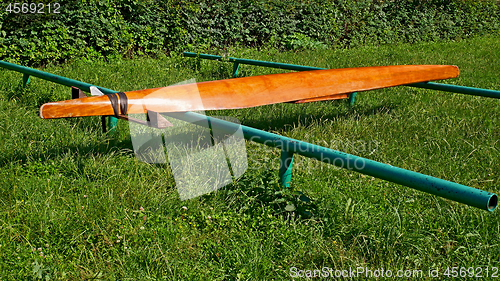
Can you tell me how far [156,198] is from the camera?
2.54 m

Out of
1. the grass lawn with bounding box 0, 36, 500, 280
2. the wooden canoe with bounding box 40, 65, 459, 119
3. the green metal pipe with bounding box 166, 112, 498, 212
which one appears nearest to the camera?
the green metal pipe with bounding box 166, 112, 498, 212

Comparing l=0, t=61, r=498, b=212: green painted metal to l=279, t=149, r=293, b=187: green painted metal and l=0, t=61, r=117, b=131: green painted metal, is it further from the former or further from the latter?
l=0, t=61, r=117, b=131: green painted metal

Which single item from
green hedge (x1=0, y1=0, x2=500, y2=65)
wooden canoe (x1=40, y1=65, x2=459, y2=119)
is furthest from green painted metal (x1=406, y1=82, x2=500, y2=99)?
green hedge (x1=0, y1=0, x2=500, y2=65)

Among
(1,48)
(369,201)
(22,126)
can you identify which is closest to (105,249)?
(369,201)

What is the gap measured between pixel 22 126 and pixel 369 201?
3074mm

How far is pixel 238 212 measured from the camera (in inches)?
98.6

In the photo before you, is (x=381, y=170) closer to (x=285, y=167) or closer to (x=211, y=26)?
(x=285, y=167)

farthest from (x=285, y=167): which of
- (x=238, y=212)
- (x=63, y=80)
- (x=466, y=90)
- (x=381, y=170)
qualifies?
(x=63, y=80)

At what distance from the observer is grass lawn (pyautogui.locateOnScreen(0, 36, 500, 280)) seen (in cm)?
202

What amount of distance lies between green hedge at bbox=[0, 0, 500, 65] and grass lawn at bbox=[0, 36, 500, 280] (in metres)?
3.45

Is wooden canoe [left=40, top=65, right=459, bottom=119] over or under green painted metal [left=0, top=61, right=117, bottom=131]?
over

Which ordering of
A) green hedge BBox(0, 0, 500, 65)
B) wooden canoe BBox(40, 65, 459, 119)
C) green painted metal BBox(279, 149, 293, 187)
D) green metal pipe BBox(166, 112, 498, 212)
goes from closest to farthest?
green metal pipe BBox(166, 112, 498, 212) < wooden canoe BBox(40, 65, 459, 119) < green painted metal BBox(279, 149, 293, 187) < green hedge BBox(0, 0, 500, 65)

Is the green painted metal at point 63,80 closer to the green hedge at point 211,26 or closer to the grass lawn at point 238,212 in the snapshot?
the grass lawn at point 238,212

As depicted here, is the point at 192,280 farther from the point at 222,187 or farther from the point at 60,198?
the point at 60,198
